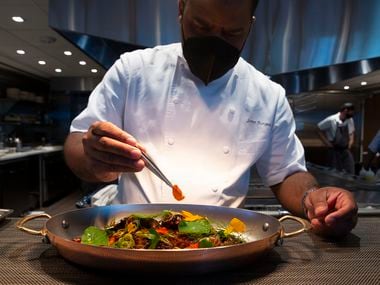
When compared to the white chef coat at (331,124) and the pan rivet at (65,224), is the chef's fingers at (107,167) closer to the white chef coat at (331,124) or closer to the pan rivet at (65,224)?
the pan rivet at (65,224)

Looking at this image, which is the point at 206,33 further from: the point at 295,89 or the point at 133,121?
the point at 295,89

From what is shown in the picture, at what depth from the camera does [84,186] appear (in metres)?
7.05

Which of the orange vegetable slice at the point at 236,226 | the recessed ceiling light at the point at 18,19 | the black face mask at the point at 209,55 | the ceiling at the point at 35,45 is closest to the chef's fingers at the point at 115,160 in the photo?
the orange vegetable slice at the point at 236,226

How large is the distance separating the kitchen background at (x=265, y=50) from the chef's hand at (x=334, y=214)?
1.48m

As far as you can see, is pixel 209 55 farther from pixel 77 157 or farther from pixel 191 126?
pixel 77 157

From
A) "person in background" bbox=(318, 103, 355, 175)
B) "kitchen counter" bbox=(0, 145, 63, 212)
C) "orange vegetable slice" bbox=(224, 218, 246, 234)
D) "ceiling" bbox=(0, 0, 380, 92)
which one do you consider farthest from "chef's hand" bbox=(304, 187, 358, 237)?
"kitchen counter" bbox=(0, 145, 63, 212)

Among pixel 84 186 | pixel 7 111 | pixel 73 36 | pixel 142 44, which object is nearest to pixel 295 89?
pixel 142 44

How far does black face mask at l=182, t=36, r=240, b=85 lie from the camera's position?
3.33 ft

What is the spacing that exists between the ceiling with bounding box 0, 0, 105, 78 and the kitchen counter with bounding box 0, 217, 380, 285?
3.35 metres

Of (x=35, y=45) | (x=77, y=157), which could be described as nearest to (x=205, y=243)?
(x=77, y=157)

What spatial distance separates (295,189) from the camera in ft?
3.42

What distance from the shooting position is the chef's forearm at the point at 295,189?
0.99 meters

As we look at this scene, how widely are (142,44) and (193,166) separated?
5.04 ft

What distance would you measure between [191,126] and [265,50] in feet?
5.39
